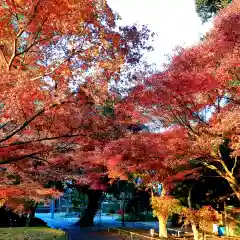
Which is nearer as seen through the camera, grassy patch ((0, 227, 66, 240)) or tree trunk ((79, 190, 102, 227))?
grassy patch ((0, 227, 66, 240))

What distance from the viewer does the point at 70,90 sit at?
7.83 metres

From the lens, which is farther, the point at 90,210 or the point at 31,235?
the point at 90,210

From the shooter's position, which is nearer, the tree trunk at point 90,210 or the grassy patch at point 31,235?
the grassy patch at point 31,235

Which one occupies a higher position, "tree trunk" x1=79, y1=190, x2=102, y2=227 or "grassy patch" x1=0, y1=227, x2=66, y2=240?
"tree trunk" x1=79, y1=190, x2=102, y2=227

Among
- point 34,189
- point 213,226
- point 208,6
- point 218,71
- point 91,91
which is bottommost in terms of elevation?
point 213,226

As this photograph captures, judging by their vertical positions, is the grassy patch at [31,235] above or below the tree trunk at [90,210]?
below

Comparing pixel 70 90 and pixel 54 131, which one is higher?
pixel 70 90

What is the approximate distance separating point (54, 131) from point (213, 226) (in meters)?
15.6

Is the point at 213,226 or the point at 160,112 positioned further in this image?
the point at 213,226

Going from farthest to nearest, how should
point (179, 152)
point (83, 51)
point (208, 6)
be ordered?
1. point (208, 6)
2. point (179, 152)
3. point (83, 51)

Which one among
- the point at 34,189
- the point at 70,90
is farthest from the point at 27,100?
the point at 34,189

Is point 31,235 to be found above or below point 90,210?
below

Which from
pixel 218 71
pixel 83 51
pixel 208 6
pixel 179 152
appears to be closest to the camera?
pixel 83 51

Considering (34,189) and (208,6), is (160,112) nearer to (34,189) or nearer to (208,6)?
(34,189)
